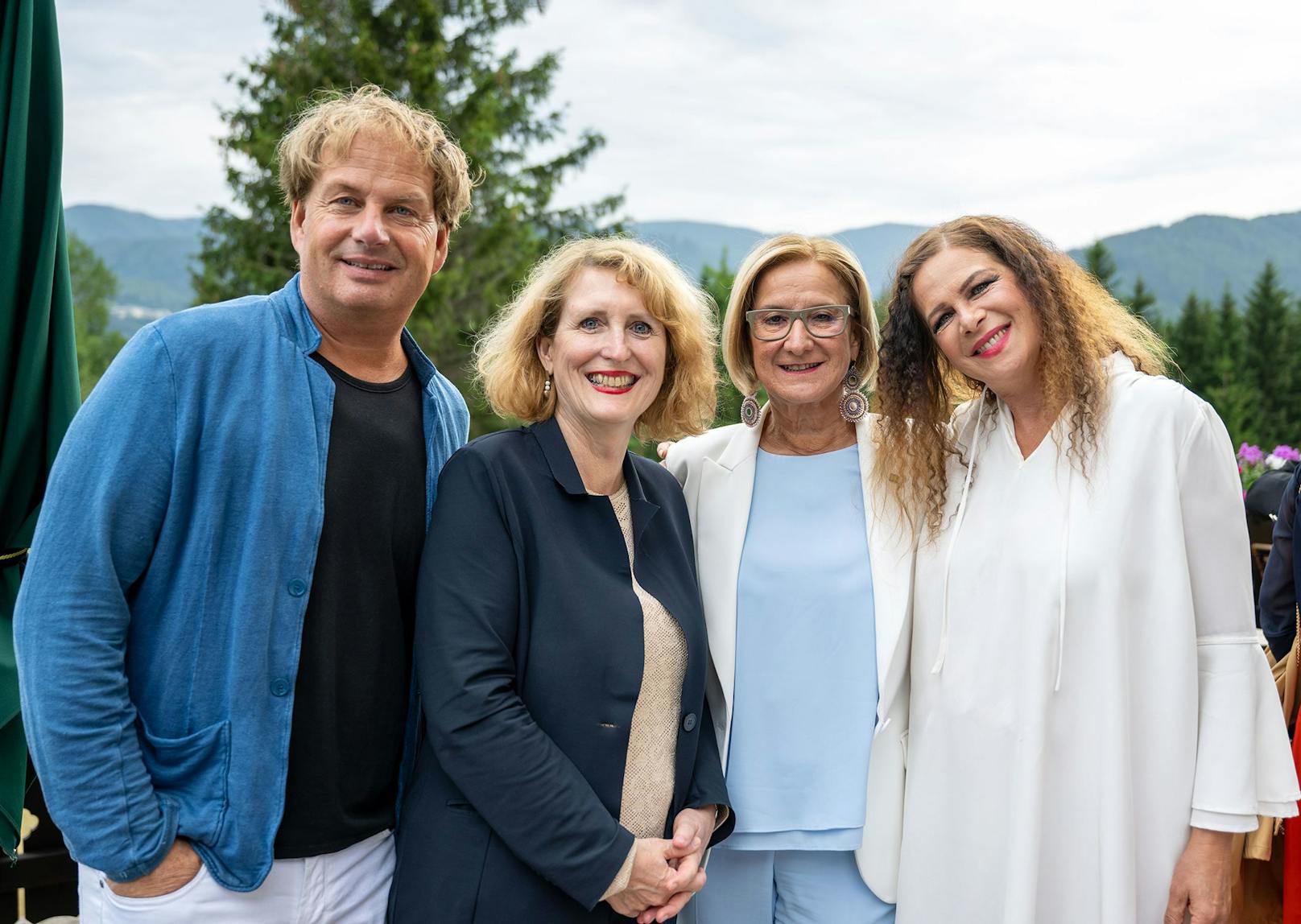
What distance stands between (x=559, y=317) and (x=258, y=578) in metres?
0.96

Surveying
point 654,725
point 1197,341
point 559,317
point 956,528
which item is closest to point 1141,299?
point 1197,341

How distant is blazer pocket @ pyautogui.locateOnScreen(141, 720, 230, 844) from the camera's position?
196 cm

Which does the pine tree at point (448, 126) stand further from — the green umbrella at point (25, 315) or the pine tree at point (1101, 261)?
the pine tree at point (1101, 261)

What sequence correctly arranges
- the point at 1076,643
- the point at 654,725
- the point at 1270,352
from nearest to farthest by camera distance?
the point at 654,725
the point at 1076,643
the point at 1270,352

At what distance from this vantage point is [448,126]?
61.5ft

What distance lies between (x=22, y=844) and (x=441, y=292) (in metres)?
15.5

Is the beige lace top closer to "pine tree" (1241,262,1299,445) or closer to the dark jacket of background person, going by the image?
the dark jacket of background person

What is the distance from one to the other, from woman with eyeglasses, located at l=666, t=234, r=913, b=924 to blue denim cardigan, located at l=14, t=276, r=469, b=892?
1180mm

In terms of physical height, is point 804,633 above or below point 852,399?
below

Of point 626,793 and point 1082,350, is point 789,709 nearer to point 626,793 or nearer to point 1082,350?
point 626,793

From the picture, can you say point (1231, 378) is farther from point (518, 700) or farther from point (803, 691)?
point (518, 700)

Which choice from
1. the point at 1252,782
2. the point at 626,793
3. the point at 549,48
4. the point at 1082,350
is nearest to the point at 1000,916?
the point at 1252,782

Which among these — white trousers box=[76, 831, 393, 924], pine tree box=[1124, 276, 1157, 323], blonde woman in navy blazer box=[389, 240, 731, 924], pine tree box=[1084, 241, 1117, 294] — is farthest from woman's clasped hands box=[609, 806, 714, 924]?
pine tree box=[1084, 241, 1117, 294]

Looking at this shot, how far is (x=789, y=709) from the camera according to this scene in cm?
268
